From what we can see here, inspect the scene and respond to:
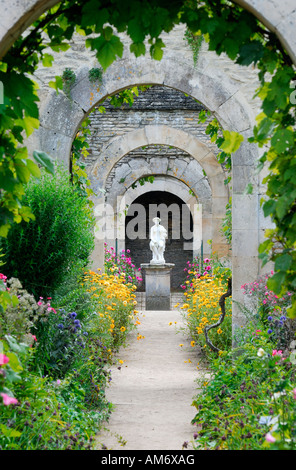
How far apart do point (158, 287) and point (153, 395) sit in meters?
9.05

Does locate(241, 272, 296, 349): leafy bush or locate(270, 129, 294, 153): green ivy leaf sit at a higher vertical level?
locate(270, 129, 294, 153): green ivy leaf

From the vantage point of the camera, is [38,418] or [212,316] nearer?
[38,418]

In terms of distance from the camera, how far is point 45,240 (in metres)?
5.04

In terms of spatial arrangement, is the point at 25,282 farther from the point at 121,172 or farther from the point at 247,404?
the point at 121,172

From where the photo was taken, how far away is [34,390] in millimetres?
3656

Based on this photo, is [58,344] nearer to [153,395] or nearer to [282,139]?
[153,395]

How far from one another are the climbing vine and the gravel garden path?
160 cm

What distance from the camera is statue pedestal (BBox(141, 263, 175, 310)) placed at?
14.7 m

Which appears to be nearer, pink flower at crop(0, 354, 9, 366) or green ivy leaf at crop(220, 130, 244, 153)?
pink flower at crop(0, 354, 9, 366)

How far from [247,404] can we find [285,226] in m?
1.48

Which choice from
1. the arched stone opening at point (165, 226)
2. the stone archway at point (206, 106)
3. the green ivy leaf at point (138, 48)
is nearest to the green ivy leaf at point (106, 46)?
the green ivy leaf at point (138, 48)

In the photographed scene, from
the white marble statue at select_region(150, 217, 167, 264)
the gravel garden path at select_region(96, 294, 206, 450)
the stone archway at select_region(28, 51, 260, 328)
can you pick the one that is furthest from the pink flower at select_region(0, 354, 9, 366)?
the white marble statue at select_region(150, 217, 167, 264)

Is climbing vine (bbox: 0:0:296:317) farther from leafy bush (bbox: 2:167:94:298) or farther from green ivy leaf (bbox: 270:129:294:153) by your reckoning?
leafy bush (bbox: 2:167:94:298)

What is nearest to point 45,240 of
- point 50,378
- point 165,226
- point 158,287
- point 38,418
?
point 50,378
